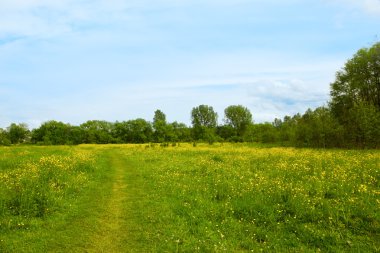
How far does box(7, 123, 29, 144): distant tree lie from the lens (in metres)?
145

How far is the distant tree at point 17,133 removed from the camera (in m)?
145

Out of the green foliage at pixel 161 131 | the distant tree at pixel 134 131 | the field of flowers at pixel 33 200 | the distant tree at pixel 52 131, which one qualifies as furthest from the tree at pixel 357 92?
the distant tree at pixel 52 131

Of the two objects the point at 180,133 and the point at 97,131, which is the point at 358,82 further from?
the point at 97,131

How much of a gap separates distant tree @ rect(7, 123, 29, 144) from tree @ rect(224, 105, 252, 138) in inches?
3847

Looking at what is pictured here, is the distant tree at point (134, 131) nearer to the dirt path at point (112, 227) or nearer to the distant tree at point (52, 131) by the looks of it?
the distant tree at point (52, 131)

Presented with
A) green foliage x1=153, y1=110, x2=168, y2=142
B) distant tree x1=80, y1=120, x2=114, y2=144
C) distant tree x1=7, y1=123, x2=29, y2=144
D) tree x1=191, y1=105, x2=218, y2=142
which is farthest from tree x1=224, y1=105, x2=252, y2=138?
distant tree x1=7, y1=123, x2=29, y2=144

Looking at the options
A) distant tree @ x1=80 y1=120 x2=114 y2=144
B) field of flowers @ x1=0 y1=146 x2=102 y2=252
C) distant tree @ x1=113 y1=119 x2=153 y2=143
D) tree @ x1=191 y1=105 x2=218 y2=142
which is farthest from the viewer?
tree @ x1=191 y1=105 x2=218 y2=142

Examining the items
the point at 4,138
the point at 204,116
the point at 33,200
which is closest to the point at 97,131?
the point at 4,138

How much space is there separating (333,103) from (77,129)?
117 metres

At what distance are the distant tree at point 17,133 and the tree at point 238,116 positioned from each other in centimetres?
9771

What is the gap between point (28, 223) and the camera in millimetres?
10578

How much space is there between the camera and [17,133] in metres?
146

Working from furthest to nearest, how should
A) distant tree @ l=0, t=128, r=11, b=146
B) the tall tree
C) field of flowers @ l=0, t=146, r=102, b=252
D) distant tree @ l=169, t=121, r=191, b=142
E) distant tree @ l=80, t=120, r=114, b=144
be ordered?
1. distant tree @ l=80, t=120, r=114, b=144
2. distant tree @ l=169, t=121, r=191, b=142
3. distant tree @ l=0, t=128, r=11, b=146
4. the tall tree
5. field of flowers @ l=0, t=146, r=102, b=252

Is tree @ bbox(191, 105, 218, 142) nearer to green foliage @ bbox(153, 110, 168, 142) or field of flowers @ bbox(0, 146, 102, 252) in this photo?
green foliage @ bbox(153, 110, 168, 142)
